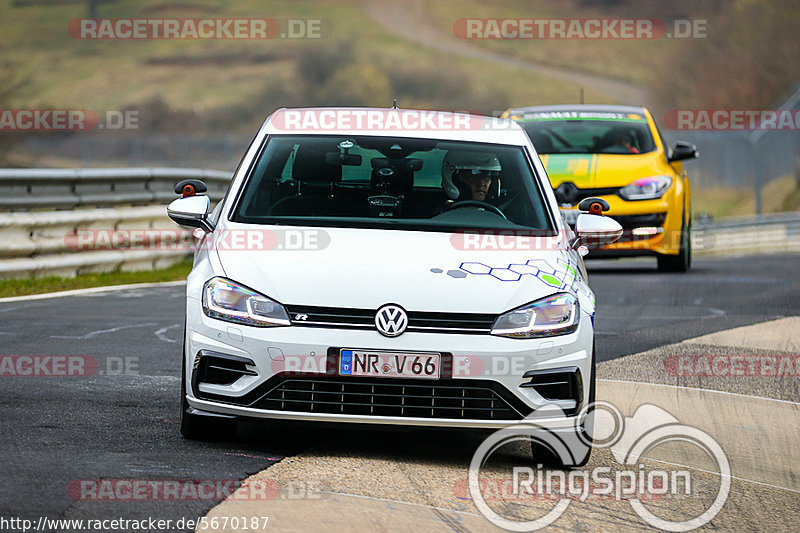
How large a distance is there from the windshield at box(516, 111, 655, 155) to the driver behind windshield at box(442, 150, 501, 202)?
8231 mm

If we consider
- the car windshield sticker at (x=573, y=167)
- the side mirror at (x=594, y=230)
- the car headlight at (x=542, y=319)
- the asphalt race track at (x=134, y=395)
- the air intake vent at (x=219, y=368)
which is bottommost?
Result: the asphalt race track at (x=134, y=395)

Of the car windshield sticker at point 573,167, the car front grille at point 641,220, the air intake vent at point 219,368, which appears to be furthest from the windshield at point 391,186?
the car front grille at point 641,220

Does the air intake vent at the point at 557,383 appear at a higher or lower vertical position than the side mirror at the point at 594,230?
lower

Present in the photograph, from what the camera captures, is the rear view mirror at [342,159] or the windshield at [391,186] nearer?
the windshield at [391,186]

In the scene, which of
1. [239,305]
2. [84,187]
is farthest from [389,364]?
[84,187]

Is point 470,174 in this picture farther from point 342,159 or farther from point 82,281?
point 82,281

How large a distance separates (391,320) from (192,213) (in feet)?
4.74

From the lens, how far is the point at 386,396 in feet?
18.7

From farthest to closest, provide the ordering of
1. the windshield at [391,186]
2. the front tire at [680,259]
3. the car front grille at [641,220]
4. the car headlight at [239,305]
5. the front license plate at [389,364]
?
the front tire at [680,259] → the car front grille at [641,220] → the windshield at [391,186] → the car headlight at [239,305] → the front license plate at [389,364]

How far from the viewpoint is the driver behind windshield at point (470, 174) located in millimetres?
6965

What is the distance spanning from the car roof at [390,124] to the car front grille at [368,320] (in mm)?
1643

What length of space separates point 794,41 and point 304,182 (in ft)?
172

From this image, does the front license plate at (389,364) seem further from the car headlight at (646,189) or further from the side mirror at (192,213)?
the car headlight at (646,189)

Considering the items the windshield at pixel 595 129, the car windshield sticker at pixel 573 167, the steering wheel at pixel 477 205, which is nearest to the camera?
the steering wheel at pixel 477 205
